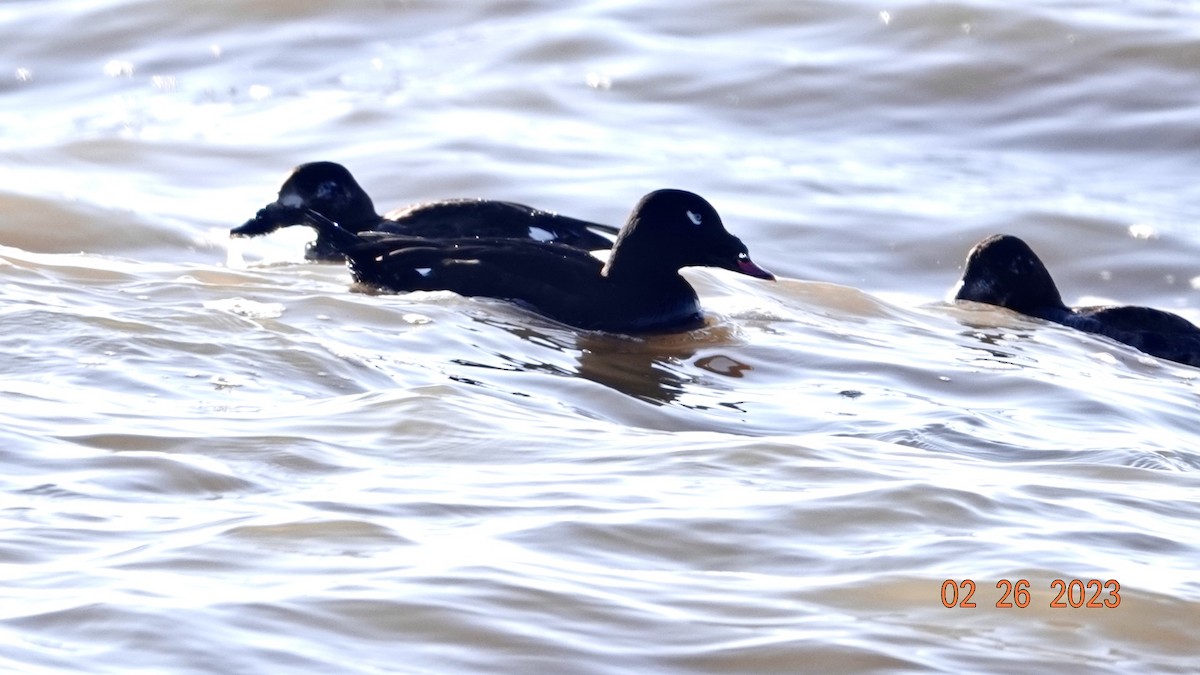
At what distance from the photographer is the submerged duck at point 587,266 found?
Answer: 8.98 meters

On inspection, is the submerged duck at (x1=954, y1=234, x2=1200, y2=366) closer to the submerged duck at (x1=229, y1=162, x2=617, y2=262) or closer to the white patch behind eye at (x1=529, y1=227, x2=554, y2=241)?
the submerged duck at (x1=229, y1=162, x2=617, y2=262)

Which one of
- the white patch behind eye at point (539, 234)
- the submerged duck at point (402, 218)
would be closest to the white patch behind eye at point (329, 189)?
the submerged duck at point (402, 218)

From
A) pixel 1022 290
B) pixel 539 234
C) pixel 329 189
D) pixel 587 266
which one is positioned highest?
pixel 329 189

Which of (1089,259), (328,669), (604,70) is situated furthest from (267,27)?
(328,669)

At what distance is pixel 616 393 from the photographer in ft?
24.2

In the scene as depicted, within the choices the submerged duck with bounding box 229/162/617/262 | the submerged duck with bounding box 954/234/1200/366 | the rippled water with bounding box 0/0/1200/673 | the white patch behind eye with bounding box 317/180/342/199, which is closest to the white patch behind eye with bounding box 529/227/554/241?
the submerged duck with bounding box 229/162/617/262

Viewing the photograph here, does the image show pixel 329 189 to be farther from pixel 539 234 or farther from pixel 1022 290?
pixel 1022 290

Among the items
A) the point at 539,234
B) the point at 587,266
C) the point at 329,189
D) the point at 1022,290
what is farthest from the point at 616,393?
the point at 329,189

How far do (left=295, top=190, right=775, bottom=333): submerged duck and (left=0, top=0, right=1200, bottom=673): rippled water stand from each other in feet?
0.62

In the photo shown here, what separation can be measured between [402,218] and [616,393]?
4016 mm

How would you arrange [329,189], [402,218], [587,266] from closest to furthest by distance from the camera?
[587,266] → [402,218] → [329,189]

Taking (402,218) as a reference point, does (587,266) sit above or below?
below

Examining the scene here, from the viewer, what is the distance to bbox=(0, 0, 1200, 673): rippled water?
4477mm

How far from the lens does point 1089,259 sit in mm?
12961
